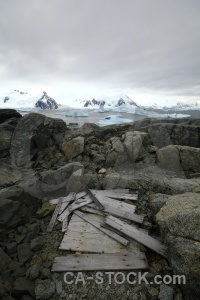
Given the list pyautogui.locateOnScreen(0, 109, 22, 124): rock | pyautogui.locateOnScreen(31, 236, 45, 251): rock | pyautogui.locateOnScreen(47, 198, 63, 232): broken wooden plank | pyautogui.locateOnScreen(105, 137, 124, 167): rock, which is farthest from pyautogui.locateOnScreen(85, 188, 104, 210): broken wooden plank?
pyautogui.locateOnScreen(0, 109, 22, 124): rock

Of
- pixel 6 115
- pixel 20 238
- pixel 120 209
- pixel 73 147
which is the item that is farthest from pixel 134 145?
pixel 6 115

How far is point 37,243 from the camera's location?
4312mm

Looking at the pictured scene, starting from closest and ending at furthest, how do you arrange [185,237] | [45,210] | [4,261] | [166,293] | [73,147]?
1. [166,293]
2. [185,237]
3. [4,261]
4. [45,210]
5. [73,147]

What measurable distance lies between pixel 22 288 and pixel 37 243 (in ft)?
3.32

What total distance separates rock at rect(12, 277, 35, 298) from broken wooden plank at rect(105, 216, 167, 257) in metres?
2.05

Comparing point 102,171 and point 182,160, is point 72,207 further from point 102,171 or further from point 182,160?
point 182,160

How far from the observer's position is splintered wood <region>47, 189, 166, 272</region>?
148 inches

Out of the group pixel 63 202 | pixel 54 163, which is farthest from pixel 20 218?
pixel 54 163

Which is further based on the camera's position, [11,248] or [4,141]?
[4,141]

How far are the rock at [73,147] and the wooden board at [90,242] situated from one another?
4.11m

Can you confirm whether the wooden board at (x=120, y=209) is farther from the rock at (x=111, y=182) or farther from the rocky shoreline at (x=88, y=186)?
the rock at (x=111, y=182)

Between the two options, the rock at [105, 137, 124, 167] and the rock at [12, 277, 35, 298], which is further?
the rock at [105, 137, 124, 167]

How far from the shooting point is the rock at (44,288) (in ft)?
10.8

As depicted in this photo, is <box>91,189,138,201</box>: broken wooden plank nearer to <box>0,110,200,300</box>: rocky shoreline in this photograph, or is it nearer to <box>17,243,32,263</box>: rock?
<box>0,110,200,300</box>: rocky shoreline
